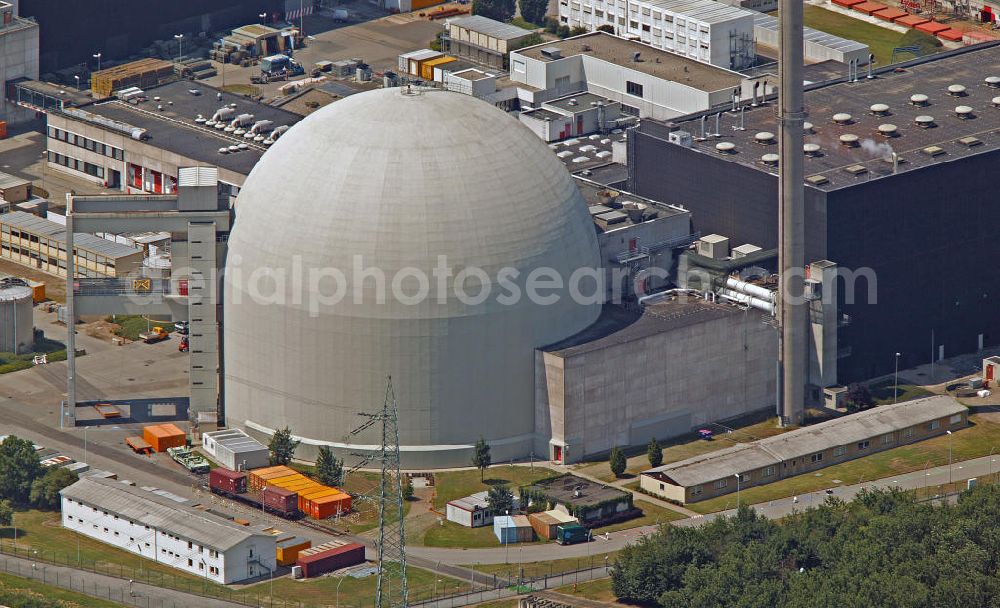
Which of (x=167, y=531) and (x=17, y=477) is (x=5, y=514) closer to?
(x=17, y=477)

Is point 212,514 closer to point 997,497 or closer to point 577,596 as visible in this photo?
point 577,596

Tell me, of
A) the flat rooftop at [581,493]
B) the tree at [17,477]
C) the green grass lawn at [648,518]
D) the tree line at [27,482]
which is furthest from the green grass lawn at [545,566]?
the tree at [17,477]

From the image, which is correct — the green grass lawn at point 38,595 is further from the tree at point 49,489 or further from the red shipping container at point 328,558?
the red shipping container at point 328,558

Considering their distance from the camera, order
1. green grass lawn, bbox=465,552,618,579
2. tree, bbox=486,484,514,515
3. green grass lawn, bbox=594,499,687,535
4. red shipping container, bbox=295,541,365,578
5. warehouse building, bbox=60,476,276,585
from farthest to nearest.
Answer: tree, bbox=486,484,514,515 < green grass lawn, bbox=594,499,687,535 < green grass lawn, bbox=465,552,618,579 < red shipping container, bbox=295,541,365,578 < warehouse building, bbox=60,476,276,585

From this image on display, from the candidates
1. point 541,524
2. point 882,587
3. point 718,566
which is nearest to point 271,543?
point 541,524

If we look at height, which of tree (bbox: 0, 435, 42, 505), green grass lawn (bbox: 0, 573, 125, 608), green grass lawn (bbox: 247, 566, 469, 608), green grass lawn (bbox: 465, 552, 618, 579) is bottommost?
green grass lawn (bbox: 465, 552, 618, 579)

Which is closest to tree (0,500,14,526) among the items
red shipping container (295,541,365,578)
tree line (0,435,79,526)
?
tree line (0,435,79,526)

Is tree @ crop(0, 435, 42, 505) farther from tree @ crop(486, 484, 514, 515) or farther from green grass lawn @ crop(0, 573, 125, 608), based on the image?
tree @ crop(486, 484, 514, 515)
